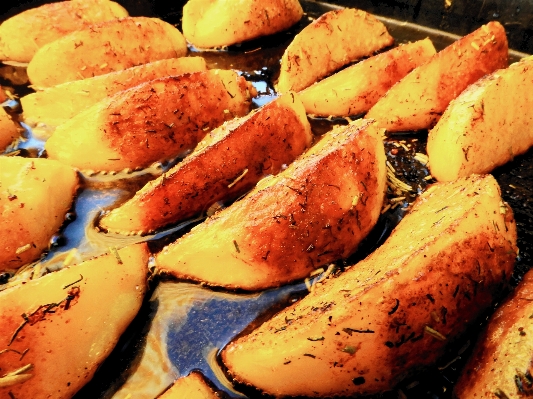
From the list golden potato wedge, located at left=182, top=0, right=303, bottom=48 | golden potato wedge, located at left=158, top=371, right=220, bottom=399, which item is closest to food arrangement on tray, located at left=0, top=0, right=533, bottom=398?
golden potato wedge, located at left=158, top=371, right=220, bottom=399

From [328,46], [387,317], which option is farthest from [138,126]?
[387,317]

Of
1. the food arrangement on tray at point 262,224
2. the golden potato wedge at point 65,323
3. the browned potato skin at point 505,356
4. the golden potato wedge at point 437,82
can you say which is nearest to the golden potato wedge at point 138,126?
the food arrangement on tray at point 262,224

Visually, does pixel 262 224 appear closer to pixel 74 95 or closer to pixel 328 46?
pixel 74 95

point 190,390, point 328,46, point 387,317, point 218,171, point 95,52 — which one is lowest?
point 190,390

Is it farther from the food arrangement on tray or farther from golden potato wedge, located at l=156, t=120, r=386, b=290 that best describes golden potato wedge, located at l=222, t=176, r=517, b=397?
golden potato wedge, located at l=156, t=120, r=386, b=290

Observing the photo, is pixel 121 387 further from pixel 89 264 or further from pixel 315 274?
pixel 315 274

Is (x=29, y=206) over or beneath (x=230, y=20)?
beneath

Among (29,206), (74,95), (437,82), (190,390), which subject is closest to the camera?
(190,390)
